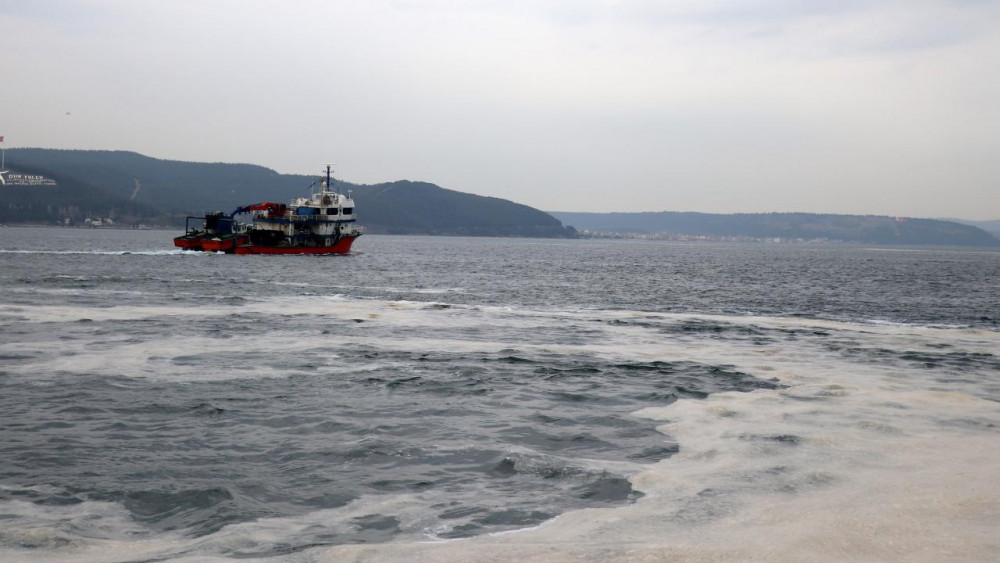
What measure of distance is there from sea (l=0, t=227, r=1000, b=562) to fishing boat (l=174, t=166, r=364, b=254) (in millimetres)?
71754

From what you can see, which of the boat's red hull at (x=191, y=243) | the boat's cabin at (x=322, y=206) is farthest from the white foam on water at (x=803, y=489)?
the boat's red hull at (x=191, y=243)

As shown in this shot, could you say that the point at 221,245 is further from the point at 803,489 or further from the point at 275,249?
the point at 803,489

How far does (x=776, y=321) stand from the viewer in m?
36.3

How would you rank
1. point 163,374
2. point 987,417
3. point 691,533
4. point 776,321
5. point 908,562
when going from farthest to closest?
point 776,321, point 163,374, point 987,417, point 691,533, point 908,562

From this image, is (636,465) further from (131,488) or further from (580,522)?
(131,488)

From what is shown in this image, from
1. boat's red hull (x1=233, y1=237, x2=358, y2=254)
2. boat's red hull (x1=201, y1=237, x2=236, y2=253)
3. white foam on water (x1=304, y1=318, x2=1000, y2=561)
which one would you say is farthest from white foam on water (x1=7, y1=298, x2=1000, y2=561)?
boat's red hull (x1=201, y1=237, x2=236, y2=253)

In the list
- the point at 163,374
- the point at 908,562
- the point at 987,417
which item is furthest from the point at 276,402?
the point at 987,417

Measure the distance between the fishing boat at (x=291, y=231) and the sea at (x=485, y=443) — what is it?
235 ft

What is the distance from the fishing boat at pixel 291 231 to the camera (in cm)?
10156

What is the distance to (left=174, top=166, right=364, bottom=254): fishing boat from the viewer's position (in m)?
102

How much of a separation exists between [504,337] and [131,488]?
60.7 feet

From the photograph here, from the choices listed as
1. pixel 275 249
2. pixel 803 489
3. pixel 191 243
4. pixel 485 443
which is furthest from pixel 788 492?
pixel 191 243

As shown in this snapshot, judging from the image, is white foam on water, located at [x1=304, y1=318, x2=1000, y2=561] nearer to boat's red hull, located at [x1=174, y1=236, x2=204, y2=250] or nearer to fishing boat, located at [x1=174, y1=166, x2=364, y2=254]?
fishing boat, located at [x1=174, y1=166, x2=364, y2=254]

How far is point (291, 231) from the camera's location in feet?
333
